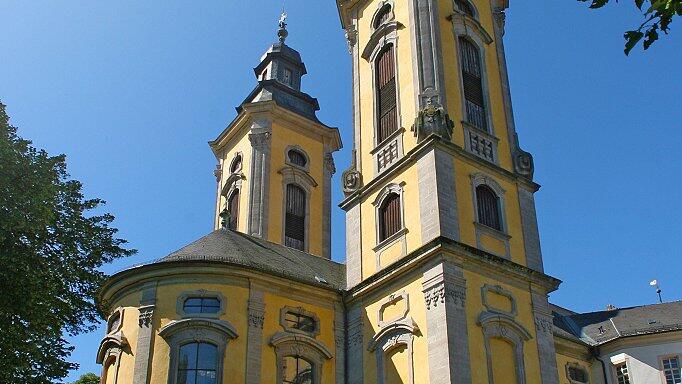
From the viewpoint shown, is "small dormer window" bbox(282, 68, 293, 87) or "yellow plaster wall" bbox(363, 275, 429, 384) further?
"small dormer window" bbox(282, 68, 293, 87)

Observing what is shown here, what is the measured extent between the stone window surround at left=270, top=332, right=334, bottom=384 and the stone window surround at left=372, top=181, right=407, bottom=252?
13.2 ft

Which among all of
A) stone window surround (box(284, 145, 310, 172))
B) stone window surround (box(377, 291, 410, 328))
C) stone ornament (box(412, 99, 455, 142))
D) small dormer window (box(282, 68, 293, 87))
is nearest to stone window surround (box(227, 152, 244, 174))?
stone window surround (box(284, 145, 310, 172))

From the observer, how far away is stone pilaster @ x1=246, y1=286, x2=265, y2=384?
23359mm

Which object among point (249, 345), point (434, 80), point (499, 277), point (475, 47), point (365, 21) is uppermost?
point (365, 21)

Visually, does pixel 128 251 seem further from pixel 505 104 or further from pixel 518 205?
pixel 505 104

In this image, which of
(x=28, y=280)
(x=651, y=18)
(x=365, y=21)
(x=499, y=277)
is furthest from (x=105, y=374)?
(x=651, y=18)

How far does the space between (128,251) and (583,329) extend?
2230cm

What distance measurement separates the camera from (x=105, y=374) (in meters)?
24.7

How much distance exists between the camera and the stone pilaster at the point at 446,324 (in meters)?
21.5

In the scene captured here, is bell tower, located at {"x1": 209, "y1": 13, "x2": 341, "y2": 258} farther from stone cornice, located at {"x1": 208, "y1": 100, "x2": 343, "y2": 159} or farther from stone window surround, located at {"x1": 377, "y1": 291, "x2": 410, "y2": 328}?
stone window surround, located at {"x1": 377, "y1": 291, "x2": 410, "y2": 328}

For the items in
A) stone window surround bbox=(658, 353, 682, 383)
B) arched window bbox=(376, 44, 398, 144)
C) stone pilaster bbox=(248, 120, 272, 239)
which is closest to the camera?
arched window bbox=(376, 44, 398, 144)

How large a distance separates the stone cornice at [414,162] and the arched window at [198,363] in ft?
27.3

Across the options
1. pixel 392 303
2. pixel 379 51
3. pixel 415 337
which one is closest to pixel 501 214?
pixel 392 303

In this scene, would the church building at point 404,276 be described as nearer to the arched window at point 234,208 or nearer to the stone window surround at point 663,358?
the stone window surround at point 663,358
